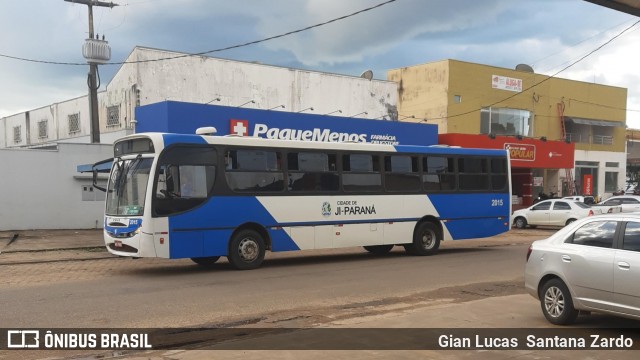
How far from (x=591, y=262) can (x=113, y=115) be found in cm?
2421

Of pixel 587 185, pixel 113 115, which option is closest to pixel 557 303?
pixel 113 115

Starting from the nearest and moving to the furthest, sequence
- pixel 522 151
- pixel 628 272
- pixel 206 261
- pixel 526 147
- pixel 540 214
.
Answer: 1. pixel 628 272
2. pixel 206 261
3. pixel 540 214
4. pixel 522 151
5. pixel 526 147

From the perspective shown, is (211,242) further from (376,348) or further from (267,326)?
(376,348)

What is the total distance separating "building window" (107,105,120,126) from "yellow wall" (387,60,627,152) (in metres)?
17.9

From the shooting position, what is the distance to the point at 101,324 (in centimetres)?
768

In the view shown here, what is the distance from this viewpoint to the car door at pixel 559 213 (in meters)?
26.6

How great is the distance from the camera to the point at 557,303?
747cm

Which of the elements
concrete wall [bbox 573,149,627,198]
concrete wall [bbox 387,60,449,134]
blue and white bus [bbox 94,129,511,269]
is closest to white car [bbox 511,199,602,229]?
concrete wall [bbox 387,60,449,134]

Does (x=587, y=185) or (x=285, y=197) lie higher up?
(x=285, y=197)

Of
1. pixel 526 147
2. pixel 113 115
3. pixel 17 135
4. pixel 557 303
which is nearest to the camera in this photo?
pixel 557 303

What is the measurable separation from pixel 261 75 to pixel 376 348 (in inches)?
905

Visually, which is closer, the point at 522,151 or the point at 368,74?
the point at 522,151

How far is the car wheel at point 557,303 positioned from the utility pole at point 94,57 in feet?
70.5

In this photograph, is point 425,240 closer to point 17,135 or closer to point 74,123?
point 74,123
